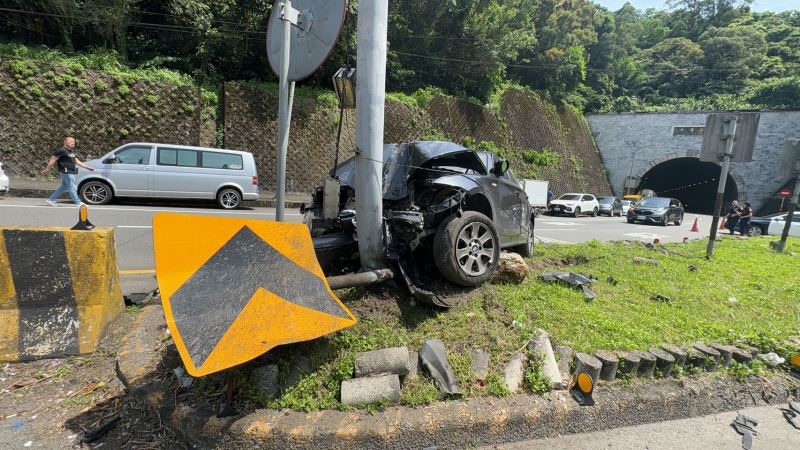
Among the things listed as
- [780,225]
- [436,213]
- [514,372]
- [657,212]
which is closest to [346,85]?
[436,213]

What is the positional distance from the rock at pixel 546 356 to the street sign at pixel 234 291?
145cm

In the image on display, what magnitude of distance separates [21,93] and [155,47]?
19.0ft

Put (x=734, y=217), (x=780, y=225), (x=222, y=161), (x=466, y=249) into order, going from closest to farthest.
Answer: (x=466, y=249), (x=222, y=161), (x=780, y=225), (x=734, y=217)

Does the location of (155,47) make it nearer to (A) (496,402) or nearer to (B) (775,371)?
(A) (496,402)

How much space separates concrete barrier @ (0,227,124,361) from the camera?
2.72 metres

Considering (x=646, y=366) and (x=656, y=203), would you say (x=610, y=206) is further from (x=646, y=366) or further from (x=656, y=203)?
(x=646, y=366)

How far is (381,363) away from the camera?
2.51 m

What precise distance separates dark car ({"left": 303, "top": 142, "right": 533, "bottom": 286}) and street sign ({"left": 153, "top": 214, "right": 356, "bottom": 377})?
2.83 feet

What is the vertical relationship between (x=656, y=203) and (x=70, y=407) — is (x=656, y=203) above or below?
above

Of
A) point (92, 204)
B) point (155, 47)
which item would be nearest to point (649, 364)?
point (92, 204)

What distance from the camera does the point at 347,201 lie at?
429 cm

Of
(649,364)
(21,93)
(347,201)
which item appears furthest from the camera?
(21,93)

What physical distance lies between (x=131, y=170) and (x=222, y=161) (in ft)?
7.86

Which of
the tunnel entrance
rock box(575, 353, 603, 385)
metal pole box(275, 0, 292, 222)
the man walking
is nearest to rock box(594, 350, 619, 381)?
rock box(575, 353, 603, 385)
